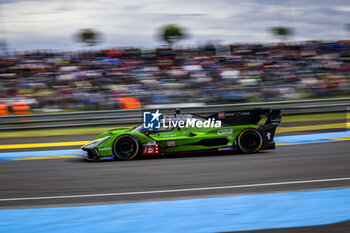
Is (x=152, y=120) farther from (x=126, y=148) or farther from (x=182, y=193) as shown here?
(x=182, y=193)

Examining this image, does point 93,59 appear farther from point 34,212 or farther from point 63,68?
point 34,212

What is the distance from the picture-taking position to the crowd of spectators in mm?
15336

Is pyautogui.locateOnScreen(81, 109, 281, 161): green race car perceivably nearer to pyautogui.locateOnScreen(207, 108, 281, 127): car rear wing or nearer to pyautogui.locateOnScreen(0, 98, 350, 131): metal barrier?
pyautogui.locateOnScreen(207, 108, 281, 127): car rear wing

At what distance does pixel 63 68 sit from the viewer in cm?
1870

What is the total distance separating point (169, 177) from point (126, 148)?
1929mm

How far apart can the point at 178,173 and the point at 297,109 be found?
9.54 metres

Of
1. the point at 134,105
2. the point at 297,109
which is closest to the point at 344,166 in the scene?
the point at 297,109

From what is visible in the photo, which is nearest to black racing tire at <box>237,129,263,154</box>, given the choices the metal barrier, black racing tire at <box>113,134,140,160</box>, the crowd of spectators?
black racing tire at <box>113,134,140,160</box>

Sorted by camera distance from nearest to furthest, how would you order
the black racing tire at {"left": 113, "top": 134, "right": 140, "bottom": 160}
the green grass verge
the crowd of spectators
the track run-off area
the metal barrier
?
the track run-off area < the black racing tire at {"left": 113, "top": 134, "right": 140, "bottom": 160} < the green grass verge < the metal barrier < the crowd of spectators

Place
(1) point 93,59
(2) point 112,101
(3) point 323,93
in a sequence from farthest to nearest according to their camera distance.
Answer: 1. (1) point 93,59
2. (3) point 323,93
3. (2) point 112,101

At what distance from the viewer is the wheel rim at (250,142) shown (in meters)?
8.37

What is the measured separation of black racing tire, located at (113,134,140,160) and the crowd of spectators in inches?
269

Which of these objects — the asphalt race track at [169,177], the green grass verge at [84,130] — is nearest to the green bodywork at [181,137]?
the asphalt race track at [169,177]

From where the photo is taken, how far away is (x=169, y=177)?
6.47 meters
